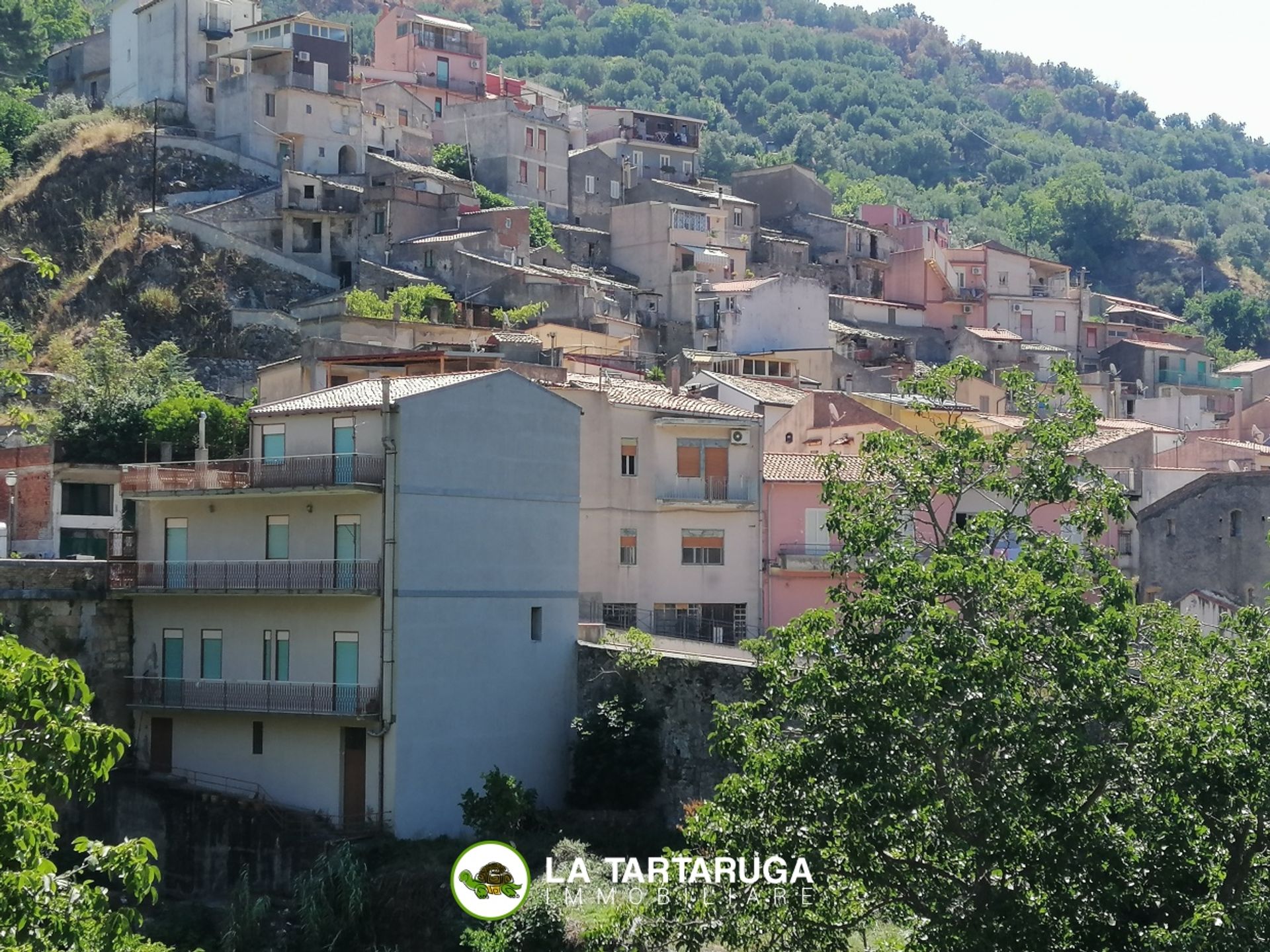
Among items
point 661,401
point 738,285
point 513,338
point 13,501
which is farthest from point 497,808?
point 738,285

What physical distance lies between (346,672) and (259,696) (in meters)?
2.20

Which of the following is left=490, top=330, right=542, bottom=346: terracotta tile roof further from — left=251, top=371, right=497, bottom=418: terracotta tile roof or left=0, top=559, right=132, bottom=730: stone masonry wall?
left=0, top=559, right=132, bottom=730: stone masonry wall

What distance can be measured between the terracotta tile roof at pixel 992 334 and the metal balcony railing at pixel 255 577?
5202 centimetres

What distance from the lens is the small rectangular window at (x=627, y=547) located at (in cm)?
4709

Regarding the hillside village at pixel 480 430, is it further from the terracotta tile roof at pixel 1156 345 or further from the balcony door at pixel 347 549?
the terracotta tile roof at pixel 1156 345

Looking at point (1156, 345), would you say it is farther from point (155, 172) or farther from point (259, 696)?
point (259, 696)

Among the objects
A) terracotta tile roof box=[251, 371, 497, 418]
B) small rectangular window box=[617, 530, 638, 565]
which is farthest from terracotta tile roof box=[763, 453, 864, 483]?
terracotta tile roof box=[251, 371, 497, 418]

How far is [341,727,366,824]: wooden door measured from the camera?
3781cm

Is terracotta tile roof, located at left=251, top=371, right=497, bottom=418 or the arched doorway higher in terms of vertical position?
the arched doorway

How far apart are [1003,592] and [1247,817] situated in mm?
4006

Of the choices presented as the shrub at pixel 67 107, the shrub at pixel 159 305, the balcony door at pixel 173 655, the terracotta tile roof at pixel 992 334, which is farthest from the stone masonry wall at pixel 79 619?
the terracotta tile roof at pixel 992 334

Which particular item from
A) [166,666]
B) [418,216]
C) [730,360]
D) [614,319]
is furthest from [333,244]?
[166,666]

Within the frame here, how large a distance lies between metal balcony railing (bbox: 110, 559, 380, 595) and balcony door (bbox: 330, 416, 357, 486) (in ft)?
5.38

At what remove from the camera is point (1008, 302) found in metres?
95.8
